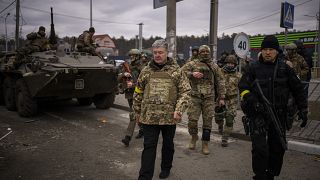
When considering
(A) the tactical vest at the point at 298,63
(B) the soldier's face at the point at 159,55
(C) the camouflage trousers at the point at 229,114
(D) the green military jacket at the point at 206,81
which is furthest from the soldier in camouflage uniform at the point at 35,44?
(A) the tactical vest at the point at 298,63

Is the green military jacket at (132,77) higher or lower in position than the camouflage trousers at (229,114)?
higher

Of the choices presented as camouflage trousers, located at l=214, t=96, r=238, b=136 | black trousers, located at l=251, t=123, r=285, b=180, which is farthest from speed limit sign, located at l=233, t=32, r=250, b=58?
black trousers, located at l=251, t=123, r=285, b=180

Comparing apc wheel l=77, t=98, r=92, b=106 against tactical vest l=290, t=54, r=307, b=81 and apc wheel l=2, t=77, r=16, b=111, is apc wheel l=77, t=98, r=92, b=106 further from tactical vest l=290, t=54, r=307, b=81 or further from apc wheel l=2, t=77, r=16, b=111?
tactical vest l=290, t=54, r=307, b=81

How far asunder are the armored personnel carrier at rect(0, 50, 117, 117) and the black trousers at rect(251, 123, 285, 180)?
5.38 m

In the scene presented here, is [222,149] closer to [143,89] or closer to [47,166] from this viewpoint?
[143,89]

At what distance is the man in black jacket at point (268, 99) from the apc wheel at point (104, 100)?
666 centimetres

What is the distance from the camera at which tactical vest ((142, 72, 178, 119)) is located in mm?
3914

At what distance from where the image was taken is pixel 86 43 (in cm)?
1022

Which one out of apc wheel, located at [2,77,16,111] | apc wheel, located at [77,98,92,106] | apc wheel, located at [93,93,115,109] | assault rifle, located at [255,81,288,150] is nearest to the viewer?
assault rifle, located at [255,81,288,150]

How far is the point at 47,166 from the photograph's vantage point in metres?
4.96

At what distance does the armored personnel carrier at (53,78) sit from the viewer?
26.5ft

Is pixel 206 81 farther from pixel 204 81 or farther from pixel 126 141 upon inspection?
pixel 126 141

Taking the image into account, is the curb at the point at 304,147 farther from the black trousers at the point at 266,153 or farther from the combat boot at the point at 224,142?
the black trousers at the point at 266,153

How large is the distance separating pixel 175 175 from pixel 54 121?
190 inches
